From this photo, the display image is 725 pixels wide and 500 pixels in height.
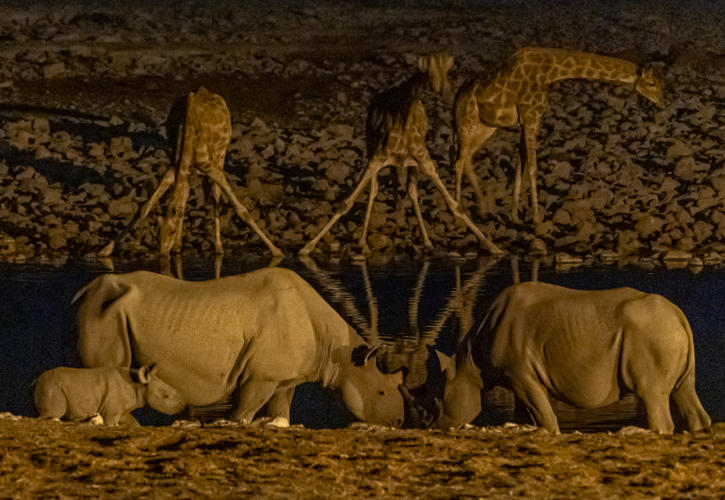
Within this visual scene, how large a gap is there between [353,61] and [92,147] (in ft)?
Result: 34.8

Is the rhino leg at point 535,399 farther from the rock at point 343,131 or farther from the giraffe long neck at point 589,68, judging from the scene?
the rock at point 343,131

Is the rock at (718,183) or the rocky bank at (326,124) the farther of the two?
the rock at (718,183)

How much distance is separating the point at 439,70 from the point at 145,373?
695 centimetres

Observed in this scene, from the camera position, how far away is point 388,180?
60.6 ft

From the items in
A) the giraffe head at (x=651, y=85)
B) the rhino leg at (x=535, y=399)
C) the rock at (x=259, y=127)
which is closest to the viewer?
the rhino leg at (x=535, y=399)

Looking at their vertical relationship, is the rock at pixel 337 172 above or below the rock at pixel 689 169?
below

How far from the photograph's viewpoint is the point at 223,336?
7449 millimetres

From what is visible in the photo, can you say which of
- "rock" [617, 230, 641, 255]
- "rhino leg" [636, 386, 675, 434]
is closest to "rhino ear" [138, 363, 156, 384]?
"rhino leg" [636, 386, 675, 434]

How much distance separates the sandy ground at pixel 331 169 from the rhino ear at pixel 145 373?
784 mm

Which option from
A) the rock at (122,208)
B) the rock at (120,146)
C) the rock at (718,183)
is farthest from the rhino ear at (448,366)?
the rock at (120,146)

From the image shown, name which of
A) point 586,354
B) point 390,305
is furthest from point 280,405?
point 390,305

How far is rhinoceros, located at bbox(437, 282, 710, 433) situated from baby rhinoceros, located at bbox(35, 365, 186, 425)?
139 centimetres

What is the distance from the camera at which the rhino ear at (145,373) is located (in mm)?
7238

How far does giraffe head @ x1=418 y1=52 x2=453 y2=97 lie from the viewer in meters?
13.7
